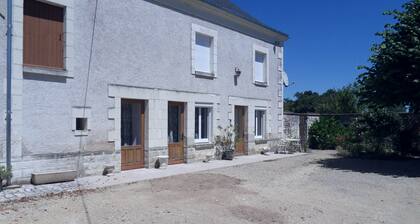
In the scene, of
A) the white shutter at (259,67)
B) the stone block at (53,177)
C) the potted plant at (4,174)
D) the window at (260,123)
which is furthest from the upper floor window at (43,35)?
the window at (260,123)

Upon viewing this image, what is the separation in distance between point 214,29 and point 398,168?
6999 millimetres

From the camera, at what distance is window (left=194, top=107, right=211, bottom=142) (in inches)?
472

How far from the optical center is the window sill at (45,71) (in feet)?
24.0

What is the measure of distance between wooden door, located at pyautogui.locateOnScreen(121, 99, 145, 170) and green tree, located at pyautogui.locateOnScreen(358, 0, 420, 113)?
6.72 metres

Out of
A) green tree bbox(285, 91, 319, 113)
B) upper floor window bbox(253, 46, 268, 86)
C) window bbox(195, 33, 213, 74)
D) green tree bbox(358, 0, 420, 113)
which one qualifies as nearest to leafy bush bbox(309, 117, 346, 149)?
upper floor window bbox(253, 46, 268, 86)

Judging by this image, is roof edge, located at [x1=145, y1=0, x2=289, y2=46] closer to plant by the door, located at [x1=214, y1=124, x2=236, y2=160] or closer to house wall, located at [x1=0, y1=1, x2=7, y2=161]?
plant by the door, located at [x1=214, y1=124, x2=236, y2=160]

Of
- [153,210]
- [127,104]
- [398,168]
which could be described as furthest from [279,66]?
[153,210]

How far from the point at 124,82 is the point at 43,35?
2150mm

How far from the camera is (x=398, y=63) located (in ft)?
34.1

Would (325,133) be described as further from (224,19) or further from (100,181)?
(100,181)

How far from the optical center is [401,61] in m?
10.3

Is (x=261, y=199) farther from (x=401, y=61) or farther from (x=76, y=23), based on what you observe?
(x=401, y=61)

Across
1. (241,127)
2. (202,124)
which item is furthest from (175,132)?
(241,127)

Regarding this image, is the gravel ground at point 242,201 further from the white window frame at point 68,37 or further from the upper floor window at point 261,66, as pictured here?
the upper floor window at point 261,66
